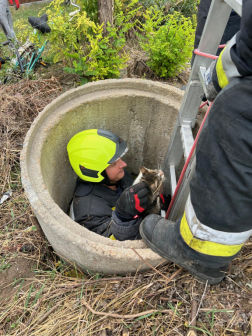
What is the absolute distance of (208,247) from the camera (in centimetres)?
128

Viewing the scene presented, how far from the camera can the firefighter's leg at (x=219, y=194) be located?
970mm

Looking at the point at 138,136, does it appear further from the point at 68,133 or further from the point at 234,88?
the point at 234,88

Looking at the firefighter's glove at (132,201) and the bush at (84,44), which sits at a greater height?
the bush at (84,44)

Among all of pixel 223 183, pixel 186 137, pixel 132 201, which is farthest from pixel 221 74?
pixel 132 201

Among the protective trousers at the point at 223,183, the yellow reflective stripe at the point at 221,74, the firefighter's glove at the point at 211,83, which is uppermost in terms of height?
the yellow reflective stripe at the point at 221,74

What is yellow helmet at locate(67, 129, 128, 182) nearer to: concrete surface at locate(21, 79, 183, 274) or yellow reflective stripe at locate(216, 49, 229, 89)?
concrete surface at locate(21, 79, 183, 274)

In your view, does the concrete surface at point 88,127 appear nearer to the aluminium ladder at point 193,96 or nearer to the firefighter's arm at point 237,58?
the aluminium ladder at point 193,96

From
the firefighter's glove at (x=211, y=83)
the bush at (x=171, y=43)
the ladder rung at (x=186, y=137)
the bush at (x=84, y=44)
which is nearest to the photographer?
the firefighter's glove at (x=211, y=83)

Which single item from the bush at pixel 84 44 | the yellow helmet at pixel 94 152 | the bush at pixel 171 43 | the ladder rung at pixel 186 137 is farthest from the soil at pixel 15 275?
the bush at pixel 171 43

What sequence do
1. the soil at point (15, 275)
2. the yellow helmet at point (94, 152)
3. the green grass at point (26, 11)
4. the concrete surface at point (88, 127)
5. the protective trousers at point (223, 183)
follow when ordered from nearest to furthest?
1. the protective trousers at point (223, 183)
2. the concrete surface at point (88, 127)
3. the soil at point (15, 275)
4. the yellow helmet at point (94, 152)
5. the green grass at point (26, 11)

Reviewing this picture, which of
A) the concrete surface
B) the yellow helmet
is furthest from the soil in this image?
the yellow helmet

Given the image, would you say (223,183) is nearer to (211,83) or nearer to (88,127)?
(211,83)

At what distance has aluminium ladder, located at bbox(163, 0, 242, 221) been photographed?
1.42 m

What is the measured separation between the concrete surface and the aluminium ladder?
19.5 inches
